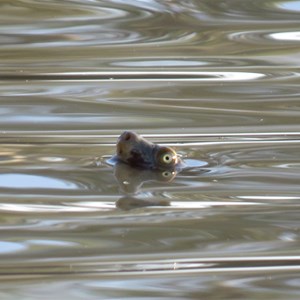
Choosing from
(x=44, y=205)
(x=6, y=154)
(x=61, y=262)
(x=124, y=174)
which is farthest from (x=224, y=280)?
(x=6, y=154)

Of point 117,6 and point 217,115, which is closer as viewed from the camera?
point 217,115

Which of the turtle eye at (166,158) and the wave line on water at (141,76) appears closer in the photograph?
the turtle eye at (166,158)

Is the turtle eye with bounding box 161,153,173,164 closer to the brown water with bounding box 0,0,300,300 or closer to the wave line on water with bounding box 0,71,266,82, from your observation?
the brown water with bounding box 0,0,300,300

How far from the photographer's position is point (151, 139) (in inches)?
173

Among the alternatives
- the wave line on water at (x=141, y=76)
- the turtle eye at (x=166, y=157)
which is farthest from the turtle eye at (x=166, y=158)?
the wave line on water at (x=141, y=76)

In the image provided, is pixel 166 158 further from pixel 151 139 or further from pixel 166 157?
pixel 151 139

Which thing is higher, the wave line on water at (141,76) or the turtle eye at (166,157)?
the wave line on water at (141,76)

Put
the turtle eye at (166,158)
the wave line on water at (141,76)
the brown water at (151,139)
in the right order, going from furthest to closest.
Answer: the wave line on water at (141,76) → the turtle eye at (166,158) → the brown water at (151,139)

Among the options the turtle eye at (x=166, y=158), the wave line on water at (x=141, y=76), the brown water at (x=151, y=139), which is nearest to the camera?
the brown water at (x=151, y=139)

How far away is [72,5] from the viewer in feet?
21.2

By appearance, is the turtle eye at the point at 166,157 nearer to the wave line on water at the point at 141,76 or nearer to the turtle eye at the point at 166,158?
the turtle eye at the point at 166,158

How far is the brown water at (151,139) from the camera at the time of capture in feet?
9.64

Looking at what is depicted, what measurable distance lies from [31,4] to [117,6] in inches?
16.1

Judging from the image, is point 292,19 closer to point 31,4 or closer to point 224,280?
point 31,4
